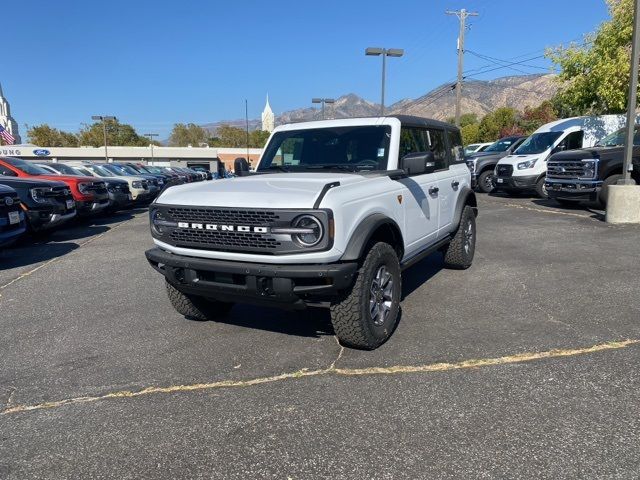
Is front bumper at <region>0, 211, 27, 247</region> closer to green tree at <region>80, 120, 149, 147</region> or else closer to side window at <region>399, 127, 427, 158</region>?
side window at <region>399, 127, 427, 158</region>

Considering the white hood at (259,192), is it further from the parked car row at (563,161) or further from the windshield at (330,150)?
the parked car row at (563,161)

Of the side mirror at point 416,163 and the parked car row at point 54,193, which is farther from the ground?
the side mirror at point 416,163

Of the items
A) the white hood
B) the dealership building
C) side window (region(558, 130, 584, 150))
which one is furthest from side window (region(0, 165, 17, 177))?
the dealership building

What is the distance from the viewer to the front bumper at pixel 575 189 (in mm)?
11430

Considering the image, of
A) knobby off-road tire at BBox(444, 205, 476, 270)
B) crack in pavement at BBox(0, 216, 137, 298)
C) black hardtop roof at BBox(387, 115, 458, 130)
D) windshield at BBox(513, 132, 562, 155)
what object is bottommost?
crack in pavement at BBox(0, 216, 137, 298)

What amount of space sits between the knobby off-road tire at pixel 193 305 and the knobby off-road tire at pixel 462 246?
312 centimetres

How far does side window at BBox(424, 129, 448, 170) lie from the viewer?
5605 mm

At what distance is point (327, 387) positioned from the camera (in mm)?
3344

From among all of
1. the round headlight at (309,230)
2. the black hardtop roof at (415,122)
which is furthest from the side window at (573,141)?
the round headlight at (309,230)

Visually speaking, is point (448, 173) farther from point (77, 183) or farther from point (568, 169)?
point (77, 183)

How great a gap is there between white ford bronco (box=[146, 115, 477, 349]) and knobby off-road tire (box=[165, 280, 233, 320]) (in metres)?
0.01

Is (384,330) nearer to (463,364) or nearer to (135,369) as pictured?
(463,364)

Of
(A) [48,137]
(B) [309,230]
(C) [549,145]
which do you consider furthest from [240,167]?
(A) [48,137]

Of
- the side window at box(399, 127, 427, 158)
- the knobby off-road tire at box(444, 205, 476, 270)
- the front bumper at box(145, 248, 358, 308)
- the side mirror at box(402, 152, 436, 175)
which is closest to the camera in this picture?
the front bumper at box(145, 248, 358, 308)
